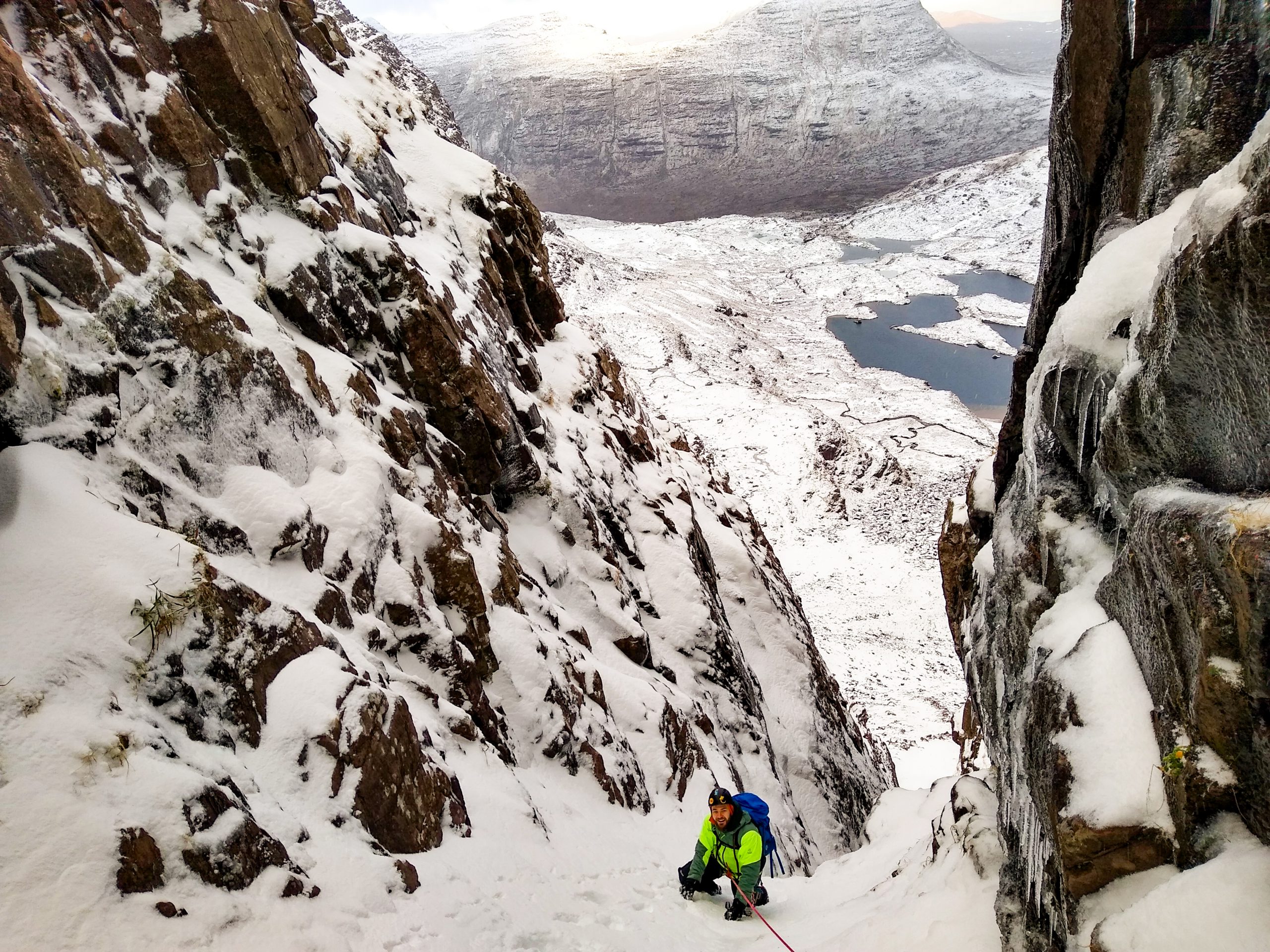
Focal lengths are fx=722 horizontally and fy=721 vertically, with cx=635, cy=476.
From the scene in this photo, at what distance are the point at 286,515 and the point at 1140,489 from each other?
6.87 m

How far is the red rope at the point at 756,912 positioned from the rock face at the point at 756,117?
509 feet

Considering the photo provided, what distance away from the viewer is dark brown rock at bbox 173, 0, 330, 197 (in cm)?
901

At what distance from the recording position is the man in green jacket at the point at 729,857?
269 inches

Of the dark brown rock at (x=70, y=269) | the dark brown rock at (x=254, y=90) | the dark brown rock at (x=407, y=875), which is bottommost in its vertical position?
the dark brown rock at (x=407, y=875)

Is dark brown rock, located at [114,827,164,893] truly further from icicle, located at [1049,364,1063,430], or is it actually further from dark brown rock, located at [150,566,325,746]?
icicle, located at [1049,364,1063,430]

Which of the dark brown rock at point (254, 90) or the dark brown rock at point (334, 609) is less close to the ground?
the dark brown rock at point (254, 90)

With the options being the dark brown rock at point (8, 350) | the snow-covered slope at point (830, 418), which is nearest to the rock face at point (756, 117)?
the snow-covered slope at point (830, 418)

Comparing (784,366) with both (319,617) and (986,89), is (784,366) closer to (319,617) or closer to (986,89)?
(319,617)

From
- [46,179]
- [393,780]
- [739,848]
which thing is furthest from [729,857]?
[46,179]

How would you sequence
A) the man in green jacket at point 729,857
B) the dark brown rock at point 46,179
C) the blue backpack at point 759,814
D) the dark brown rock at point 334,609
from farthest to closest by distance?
1. the blue backpack at point 759,814
2. the man in green jacket at point 729,857
3. the dark brown rock at point 334,609
4. the dark brown rock at point 46,179

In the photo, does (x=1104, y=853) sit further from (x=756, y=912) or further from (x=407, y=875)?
(x=407, y=875)

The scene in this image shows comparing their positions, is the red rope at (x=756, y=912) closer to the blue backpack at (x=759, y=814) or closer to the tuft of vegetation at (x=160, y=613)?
the blue backpack at (x=759, y=814)

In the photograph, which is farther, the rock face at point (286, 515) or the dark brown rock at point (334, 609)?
the dark brown rock at point (334, 609)

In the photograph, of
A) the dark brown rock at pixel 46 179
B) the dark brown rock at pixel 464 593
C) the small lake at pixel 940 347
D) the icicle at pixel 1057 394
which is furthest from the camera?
the small lake at pixel 940 347
